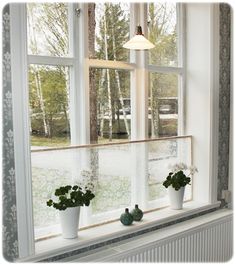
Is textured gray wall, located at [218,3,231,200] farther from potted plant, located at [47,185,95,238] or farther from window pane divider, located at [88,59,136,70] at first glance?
potted plant, located at [47,185,95,238]

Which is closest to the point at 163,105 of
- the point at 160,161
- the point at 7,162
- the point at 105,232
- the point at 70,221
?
the point at 160,161

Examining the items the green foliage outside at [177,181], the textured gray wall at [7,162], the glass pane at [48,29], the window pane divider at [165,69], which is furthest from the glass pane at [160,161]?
the textured gray wall at [7,162]

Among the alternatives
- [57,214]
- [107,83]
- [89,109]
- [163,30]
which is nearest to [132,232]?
[57,214]

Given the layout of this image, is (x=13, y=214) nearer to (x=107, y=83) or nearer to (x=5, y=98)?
(x=5, y=98)

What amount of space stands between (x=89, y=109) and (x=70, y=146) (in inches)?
11.7

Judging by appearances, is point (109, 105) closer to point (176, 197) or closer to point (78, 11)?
point (78, 11)

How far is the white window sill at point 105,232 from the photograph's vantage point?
1.84 m

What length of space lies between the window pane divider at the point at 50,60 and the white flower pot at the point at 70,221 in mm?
843

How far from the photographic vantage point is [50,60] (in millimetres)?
2062

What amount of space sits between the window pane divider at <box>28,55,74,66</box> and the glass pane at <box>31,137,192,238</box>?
51 cm

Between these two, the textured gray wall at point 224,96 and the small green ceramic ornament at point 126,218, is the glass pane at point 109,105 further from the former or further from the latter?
the textured gray wall at point 224,96

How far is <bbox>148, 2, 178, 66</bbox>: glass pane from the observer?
2.63m

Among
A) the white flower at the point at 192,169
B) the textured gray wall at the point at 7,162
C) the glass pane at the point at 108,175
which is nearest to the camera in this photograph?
the textured gray wall at the point at 7,162

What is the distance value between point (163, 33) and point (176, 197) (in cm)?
124
